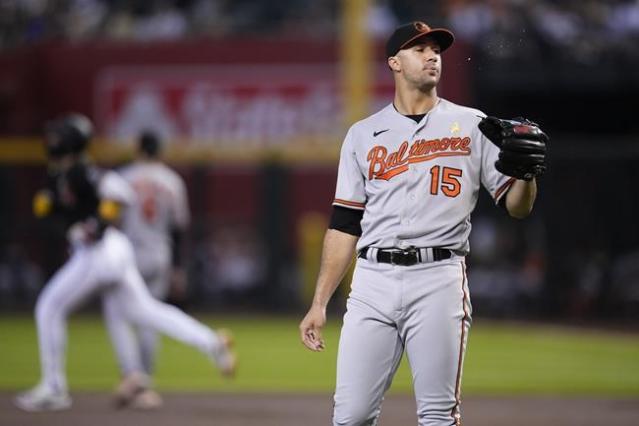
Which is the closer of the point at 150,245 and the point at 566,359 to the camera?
the point at 150,245

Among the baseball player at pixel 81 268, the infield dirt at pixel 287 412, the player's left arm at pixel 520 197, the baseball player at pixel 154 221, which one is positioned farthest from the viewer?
the baseball player at pixel 154 221

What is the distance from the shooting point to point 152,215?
34.9 feet

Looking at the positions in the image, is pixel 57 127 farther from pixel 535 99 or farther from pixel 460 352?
pixel 535 99

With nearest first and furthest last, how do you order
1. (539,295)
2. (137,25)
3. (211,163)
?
(539,295)
(211,163)
(137,25)

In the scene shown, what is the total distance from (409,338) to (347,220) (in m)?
0.59

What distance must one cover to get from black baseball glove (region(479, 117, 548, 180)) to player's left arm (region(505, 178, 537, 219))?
63mm

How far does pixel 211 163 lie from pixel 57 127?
1145 centimetres

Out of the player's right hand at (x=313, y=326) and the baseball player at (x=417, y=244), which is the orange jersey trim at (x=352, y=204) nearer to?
the baseball player at (x=417, y=244)

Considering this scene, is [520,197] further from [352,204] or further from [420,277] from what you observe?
[352,204]

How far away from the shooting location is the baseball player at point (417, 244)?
5.36 meters

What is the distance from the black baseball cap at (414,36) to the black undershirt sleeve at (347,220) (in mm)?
692

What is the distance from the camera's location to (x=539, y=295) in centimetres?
1902

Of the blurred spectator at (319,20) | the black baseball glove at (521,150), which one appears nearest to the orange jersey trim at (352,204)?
the black baseball glove at (521,150)

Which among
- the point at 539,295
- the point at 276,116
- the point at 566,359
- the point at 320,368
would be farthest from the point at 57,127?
the point at 276,116
